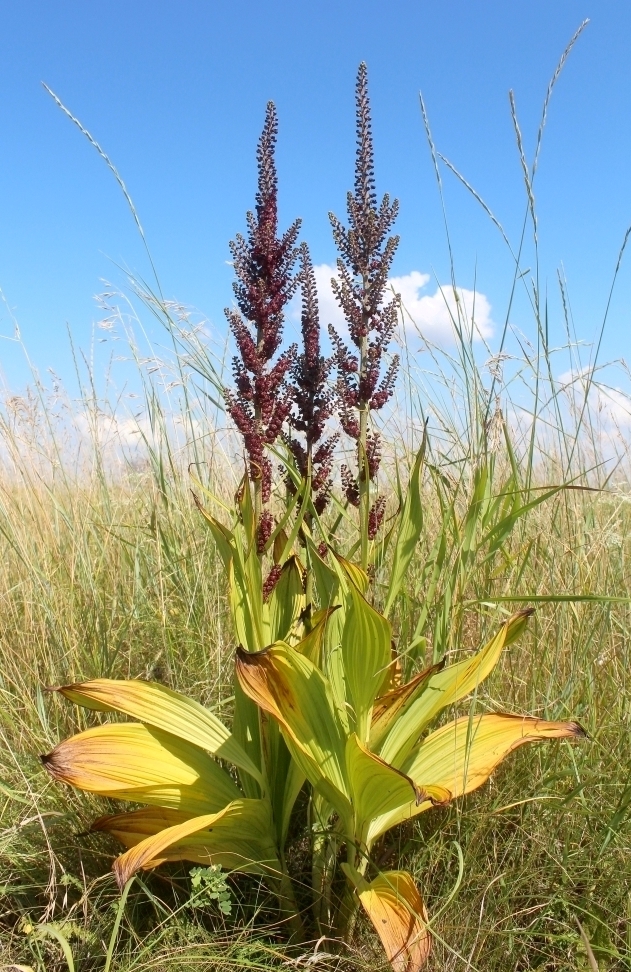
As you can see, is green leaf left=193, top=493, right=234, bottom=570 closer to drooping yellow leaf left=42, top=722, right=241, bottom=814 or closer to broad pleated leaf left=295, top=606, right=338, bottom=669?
broad pleated leaf left=295, top=606, right=338, bottom=669

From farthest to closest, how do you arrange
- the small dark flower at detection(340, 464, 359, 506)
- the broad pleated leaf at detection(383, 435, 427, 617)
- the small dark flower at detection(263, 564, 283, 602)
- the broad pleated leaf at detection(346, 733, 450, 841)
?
the small dark flower at detection(340, 464, 359, 506) < the small dark flower at detection(263, 564, 283, 602) < the broad pleated leaf at detection(383, 435, 427, 617) < the broad pleated leaf at detection(346, 733, 450, 841)

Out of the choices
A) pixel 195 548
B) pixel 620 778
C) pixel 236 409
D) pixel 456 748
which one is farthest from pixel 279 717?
pixel 195 548

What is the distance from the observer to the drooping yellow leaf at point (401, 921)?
1.54 m

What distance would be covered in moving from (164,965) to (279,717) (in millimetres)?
599

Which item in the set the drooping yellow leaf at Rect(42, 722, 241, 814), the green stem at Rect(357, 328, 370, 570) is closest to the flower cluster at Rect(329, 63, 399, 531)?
the green stem at Rect(357, 328, 370, 570)

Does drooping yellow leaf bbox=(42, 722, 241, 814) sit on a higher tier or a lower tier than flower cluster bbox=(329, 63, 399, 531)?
lower

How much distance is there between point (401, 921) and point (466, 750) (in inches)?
14.3

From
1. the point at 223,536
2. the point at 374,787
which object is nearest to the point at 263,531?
the point at 223,536

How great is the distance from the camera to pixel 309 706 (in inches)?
67.2

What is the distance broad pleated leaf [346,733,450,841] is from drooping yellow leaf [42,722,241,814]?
356 millimetres

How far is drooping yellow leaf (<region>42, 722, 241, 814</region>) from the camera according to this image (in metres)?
1.68

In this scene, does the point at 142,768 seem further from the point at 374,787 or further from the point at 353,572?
the point at 353,572

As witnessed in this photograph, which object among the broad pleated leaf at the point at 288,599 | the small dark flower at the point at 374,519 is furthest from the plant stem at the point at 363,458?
the broad pleated leaf at the point at 288,599

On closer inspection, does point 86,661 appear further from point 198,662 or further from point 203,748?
point 203,748
